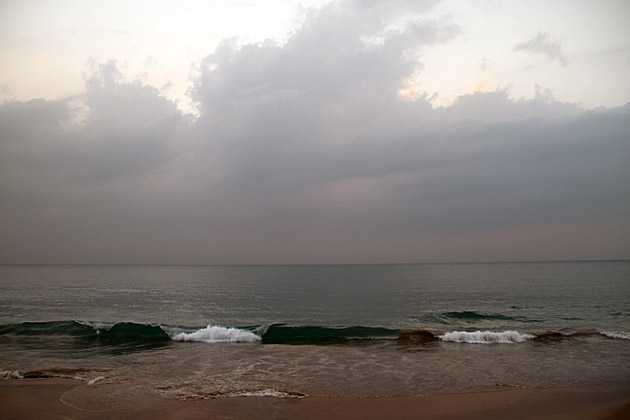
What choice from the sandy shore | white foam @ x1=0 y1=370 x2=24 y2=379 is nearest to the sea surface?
white foam @ x1=0 y1=370 x2=24 y2=379

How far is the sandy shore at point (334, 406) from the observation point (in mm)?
8180

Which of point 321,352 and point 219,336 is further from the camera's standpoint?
point 219,336

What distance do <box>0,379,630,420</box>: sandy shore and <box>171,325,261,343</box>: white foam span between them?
1020 cm

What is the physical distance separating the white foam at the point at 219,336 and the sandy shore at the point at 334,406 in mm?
10202

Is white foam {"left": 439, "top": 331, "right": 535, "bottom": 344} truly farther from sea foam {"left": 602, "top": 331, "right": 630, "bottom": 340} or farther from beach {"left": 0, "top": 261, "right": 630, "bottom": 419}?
sea foam {"left": 602, "top": 331, "right": 630, "bottom": 340}

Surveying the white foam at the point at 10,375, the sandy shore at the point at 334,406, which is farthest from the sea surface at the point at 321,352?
the sandy shore at the point at 334,406

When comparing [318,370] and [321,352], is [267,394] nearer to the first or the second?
[318,370]

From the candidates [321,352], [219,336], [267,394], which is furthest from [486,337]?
[219,336]

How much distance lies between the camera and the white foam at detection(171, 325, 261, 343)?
784 inches

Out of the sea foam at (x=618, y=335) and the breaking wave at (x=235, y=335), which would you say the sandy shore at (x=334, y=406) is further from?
the sea foam at (x=618, y=335)

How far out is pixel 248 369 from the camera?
12641mm

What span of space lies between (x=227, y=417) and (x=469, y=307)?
34023 mm

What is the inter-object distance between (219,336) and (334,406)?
1343 cm

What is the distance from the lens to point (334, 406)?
8766 mm
